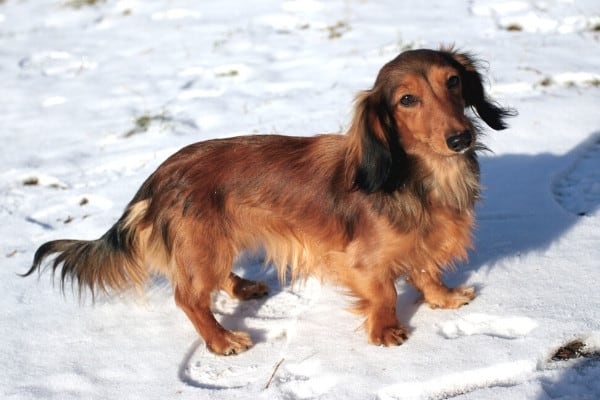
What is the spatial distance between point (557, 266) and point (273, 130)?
2.27m

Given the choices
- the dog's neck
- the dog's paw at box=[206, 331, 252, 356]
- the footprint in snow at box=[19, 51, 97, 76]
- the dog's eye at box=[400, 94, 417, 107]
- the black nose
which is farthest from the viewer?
the footprint in snow at box=[19, 51, 97, 76]

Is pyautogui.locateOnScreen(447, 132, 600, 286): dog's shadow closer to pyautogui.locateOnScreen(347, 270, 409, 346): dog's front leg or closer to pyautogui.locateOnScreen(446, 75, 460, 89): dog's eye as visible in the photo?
pyautogui.locateOnScreen(347, 270, 409, 346): dog's front leg

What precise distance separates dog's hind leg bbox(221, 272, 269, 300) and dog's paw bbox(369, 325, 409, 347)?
0.69 metres

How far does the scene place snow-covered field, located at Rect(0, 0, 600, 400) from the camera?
112 inches

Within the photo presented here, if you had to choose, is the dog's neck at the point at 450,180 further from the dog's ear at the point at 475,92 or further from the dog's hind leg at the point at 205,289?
the dog's hind leg at the point at 205,289

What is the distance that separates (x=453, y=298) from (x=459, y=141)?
0.83 metres

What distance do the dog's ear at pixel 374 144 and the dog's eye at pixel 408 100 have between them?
7 centimetres

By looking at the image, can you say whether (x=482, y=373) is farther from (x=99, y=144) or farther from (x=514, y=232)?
(x=99, y=144)

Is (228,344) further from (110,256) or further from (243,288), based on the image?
(110,256)

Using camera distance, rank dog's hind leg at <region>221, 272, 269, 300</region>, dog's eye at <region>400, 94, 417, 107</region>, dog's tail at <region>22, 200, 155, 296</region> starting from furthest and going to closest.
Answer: dog's hind leg at <region>221, 272, 269, 300</region> → dog's tail at <region>22, 200, 155, 296</region> → dog's eye at <region>400, 94, 417, 107</region>

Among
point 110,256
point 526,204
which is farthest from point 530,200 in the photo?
point 110,256

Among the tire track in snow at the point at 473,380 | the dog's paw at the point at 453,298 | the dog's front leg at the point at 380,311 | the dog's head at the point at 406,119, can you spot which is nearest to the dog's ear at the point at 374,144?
the dog's head at the point at 406,119

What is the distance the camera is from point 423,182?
9.62 ft

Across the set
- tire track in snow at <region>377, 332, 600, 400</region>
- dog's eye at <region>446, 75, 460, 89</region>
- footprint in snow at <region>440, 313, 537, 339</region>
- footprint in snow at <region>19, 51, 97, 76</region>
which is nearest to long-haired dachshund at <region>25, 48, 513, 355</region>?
dog's eye at <region>446, 75, 460, 89</region>
